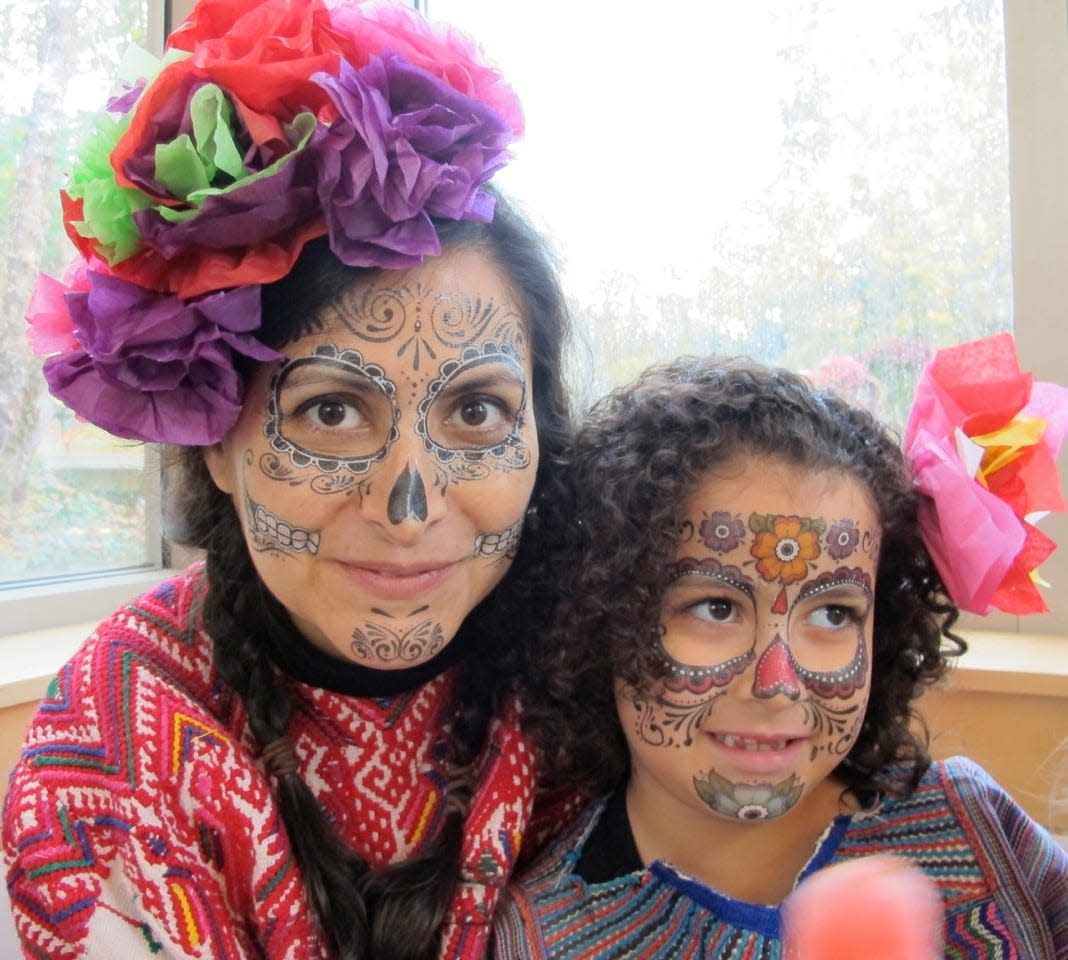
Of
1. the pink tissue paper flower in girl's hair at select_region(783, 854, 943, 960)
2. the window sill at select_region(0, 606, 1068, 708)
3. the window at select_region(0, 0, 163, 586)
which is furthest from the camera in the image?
the window at select_region(0, 0, 163, 586)

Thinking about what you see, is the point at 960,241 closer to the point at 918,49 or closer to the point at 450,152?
the point at 918,49

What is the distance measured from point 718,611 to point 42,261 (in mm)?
1253

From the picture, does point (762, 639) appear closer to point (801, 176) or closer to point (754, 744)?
point (754, 744)

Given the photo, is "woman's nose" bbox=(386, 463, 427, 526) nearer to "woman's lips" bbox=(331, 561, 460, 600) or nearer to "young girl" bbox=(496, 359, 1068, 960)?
"woman's lips" bbox=(331, 561, 460, 600)

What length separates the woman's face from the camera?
85cm

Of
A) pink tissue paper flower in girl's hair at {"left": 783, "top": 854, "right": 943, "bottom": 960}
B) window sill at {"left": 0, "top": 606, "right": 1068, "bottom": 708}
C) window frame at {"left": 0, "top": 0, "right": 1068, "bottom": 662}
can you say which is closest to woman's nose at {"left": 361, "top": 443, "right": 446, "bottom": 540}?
pink tissue paper flower in girl's hair at {"left": 783, "top": 854, "right": 943, "bottom": 960}

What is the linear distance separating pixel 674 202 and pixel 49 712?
45.9 inches

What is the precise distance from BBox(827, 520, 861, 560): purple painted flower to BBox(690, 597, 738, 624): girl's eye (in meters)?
0.09

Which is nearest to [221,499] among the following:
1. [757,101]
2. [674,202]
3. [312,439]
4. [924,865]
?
[312,439]

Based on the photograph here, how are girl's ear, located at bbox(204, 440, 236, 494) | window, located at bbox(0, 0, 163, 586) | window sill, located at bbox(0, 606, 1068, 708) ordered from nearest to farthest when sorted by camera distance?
girl's ear, located at bbox(204, 440, 236, 494) → window sill, located at bbox(0, 606, 1068, 708) → window, located at bbox(0, 0, 163, 586)

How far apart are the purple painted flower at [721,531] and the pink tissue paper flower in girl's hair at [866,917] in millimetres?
263

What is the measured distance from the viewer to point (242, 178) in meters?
0.80

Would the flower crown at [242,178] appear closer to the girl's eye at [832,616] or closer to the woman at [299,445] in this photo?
the woman at [299,445]

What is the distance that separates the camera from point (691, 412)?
0.89 m
